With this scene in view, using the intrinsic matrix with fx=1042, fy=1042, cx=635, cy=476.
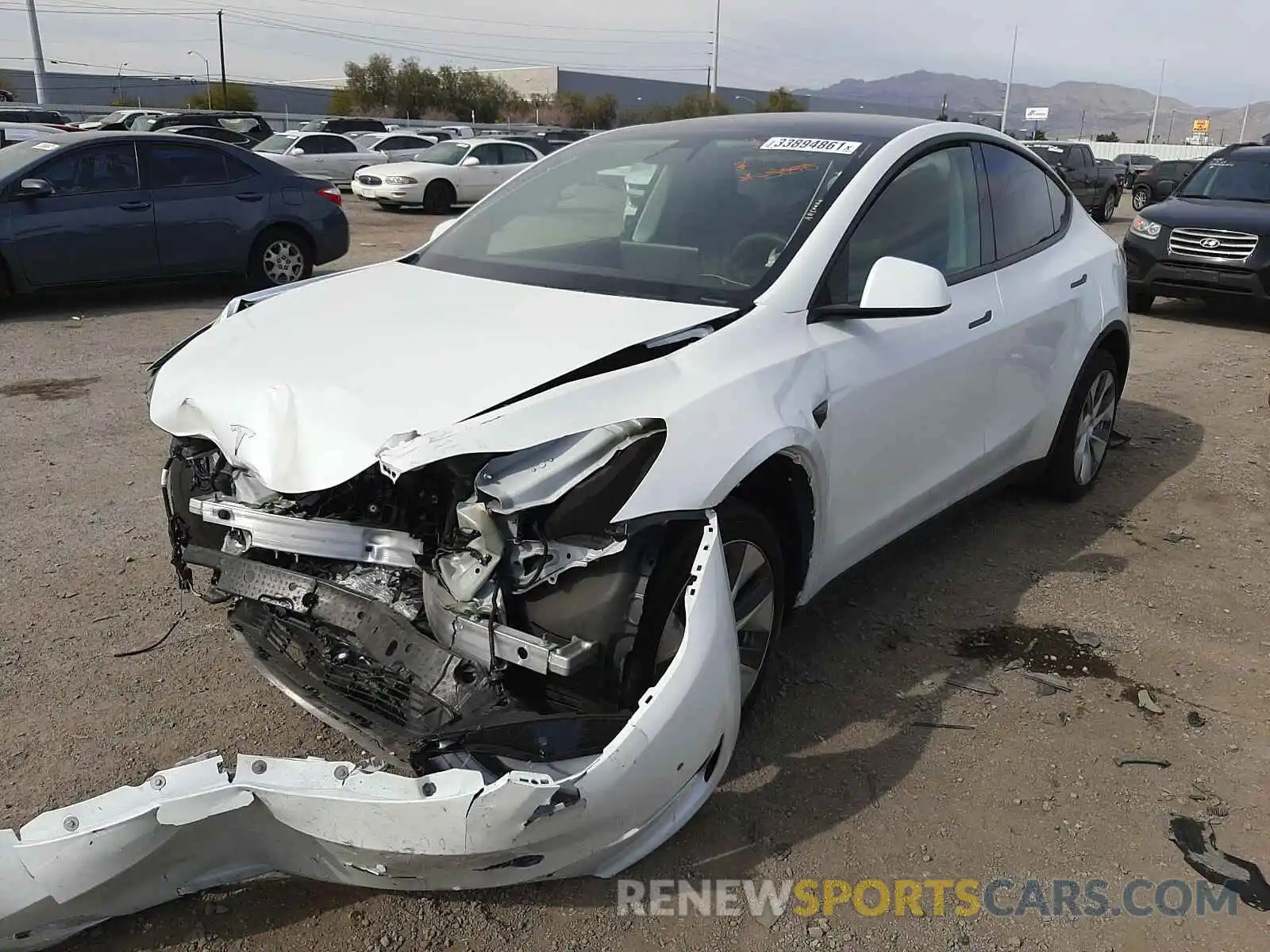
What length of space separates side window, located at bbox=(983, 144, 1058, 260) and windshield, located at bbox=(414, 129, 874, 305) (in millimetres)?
942

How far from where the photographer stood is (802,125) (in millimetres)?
3936

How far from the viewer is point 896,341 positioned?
134 inches

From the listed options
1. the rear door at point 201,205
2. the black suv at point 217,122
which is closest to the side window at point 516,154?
the black suv at point 217,122

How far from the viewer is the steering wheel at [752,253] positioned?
323cm

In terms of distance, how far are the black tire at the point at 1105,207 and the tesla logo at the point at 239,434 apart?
22361 millimetres

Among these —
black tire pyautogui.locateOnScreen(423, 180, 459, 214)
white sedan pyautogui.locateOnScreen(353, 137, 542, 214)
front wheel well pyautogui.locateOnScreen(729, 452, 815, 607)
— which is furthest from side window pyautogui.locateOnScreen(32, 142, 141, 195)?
black tire pyautogui.locateOnScreen(423, 180, 459, 214)

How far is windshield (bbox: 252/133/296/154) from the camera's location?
74.0 ft

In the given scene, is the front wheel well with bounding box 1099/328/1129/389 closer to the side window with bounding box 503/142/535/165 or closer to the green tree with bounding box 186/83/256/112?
the side window with bounding box 503/142/535/165

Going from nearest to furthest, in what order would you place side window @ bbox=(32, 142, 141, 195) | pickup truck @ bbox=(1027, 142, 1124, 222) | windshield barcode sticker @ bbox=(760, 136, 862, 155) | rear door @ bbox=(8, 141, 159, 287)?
windshield barcode sticker @ bbox=(760, 136, 862, 155)
rear door @ bbox=(8, 141, 159, 287)
side window @ bbox=(32, 142, 141, 195)
pickup truck @ bbox=(1027, 142, 1124, 222)

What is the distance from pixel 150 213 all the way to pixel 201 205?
0.49m

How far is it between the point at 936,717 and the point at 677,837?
1063 mm

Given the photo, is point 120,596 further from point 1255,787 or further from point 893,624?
point 1255,787

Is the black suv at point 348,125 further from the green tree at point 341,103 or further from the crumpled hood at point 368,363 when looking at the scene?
the green tree at point 341,103

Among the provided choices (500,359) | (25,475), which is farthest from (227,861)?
(25,475)
